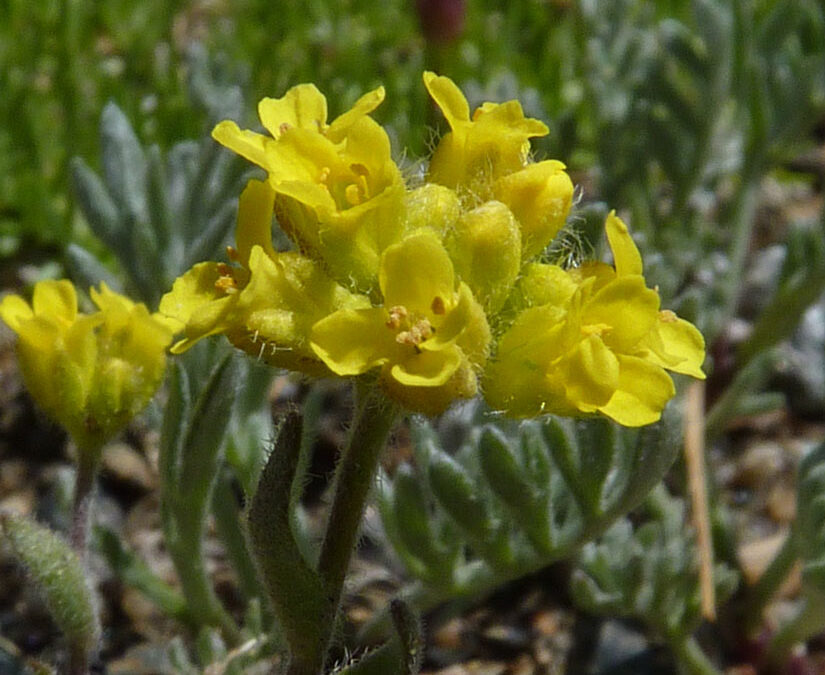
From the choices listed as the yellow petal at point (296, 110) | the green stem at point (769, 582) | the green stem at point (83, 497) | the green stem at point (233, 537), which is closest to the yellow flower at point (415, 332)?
the yellow petal at point (296, 110)

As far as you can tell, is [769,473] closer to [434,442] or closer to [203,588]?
[434,442]

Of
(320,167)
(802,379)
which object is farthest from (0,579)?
(802,379)

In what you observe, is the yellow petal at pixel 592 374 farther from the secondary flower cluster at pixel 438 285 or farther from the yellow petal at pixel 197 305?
the yellow petal at pixel 197 305

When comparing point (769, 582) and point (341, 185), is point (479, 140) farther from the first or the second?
point (769, 582)

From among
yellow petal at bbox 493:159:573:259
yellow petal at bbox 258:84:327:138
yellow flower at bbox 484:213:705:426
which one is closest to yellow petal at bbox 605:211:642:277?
yellow flower at bbox 484:213:705:426

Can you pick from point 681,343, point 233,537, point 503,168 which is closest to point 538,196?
point 503,168
